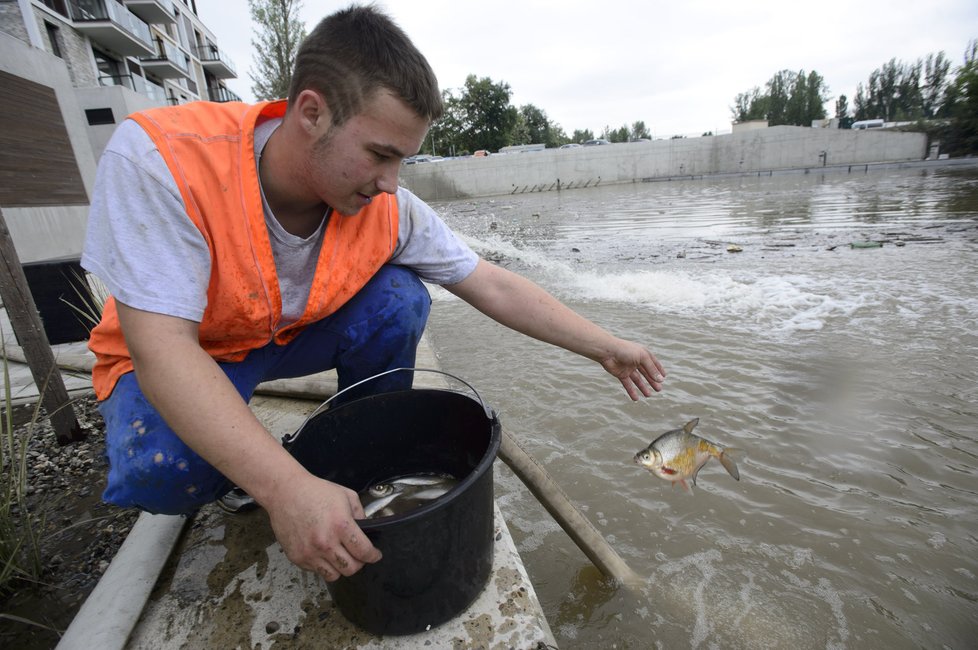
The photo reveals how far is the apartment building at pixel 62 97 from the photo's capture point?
32.1 feet

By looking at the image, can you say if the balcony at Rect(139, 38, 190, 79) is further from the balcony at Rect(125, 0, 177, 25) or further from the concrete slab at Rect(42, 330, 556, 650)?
the concrete slab at Rect(42, 330, 556, 650)

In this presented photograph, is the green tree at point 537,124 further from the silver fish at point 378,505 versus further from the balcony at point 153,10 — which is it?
the silver fish at point 378,505

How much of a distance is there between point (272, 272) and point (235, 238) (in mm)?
139

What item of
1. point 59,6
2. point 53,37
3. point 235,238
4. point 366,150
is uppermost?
point 59,6

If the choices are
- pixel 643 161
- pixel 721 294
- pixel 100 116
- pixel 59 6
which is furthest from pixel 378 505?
pixel 643 161

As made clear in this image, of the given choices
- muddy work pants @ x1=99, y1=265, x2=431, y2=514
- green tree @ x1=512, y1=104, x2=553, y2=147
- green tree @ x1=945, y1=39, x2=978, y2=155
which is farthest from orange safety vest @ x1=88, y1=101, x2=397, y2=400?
green tree @ x1=512, y1=104, x2=553, y2=147

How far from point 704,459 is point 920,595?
35.2 inches

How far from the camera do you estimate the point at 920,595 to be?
186cm

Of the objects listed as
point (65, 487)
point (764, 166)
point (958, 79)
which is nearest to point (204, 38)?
point (764, 166)

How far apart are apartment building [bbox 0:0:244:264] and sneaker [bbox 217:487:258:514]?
429cm

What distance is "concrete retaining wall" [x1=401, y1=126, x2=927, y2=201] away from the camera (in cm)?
3369

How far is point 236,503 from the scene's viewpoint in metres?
1.84

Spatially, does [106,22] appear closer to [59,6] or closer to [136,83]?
[59,6]

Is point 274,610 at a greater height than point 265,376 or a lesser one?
lesser
